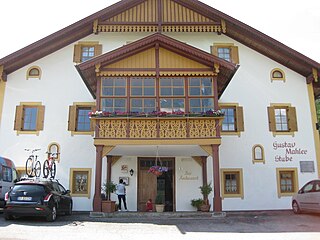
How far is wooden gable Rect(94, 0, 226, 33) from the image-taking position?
56.4 feet

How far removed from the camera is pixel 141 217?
1272 centimetres

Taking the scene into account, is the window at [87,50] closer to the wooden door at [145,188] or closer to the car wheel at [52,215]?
the wooden door at [145,188]

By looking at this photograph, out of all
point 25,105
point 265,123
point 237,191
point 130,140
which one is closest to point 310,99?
point 265,123

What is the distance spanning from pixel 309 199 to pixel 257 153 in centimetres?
391

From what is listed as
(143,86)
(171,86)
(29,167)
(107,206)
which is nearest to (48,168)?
(29,167)

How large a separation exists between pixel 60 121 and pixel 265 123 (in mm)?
10287

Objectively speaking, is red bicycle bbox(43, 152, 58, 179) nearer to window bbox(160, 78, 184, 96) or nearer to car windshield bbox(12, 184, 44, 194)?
car windshield bbox(12, 184, 44, 194)

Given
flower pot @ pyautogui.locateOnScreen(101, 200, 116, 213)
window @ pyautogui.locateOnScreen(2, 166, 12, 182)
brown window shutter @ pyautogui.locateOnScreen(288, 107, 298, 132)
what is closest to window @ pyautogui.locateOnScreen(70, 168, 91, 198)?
window @ pyautogui.locateOnScreen(2, 166, 12, 182)

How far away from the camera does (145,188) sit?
1648cm

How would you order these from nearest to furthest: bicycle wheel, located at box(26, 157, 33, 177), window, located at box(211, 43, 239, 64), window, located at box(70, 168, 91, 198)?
bicycle wheel, located at box(26, 157, 33, 177), window, located at box(70, 168, 91, 198), window, located at box(211, 43, 239, 64)

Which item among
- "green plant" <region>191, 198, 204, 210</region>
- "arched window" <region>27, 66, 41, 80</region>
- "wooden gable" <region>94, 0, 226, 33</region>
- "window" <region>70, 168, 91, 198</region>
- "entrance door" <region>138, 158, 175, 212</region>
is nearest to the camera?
"green plant" <region>191, 198, 204, 210</region>

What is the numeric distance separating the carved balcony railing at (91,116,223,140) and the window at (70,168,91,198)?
3.60 metres

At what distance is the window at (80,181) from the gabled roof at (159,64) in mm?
4678

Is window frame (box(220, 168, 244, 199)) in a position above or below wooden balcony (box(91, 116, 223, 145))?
below
